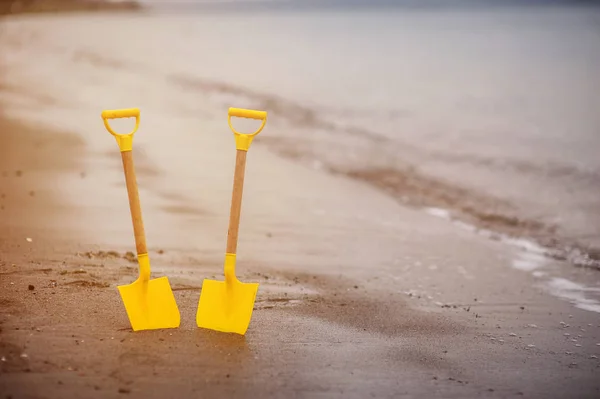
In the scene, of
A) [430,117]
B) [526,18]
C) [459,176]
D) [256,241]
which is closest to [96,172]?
[256,241]

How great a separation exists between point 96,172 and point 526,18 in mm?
33538

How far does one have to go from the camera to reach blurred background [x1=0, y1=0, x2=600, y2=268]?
6594 millimetres

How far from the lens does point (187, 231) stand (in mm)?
4578

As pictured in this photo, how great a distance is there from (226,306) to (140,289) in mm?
400

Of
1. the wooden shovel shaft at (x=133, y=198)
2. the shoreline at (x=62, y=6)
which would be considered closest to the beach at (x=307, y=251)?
the wooden shovel shaft at (x=133, y=198)

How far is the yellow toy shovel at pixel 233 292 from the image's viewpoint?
296 cm

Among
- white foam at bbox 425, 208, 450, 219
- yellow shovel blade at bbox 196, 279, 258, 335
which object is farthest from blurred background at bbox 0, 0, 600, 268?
yellow shovel blade at bbox 196, 279, 258, 335

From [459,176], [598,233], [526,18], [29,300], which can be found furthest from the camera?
[526,18]

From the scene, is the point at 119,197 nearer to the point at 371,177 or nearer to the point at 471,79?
the point at 371,177

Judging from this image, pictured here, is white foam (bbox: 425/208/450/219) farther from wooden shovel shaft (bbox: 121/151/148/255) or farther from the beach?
wooden shovel shaft (bbox: 121/151/148/255)

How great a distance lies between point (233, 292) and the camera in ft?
10.1

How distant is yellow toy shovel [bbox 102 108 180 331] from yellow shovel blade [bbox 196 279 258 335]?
0.13 metres

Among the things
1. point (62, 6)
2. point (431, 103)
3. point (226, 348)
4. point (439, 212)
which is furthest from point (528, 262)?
point (62, 6)

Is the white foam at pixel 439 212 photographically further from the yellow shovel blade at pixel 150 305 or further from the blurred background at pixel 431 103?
the yellow shovel blade at pixel 150 305
